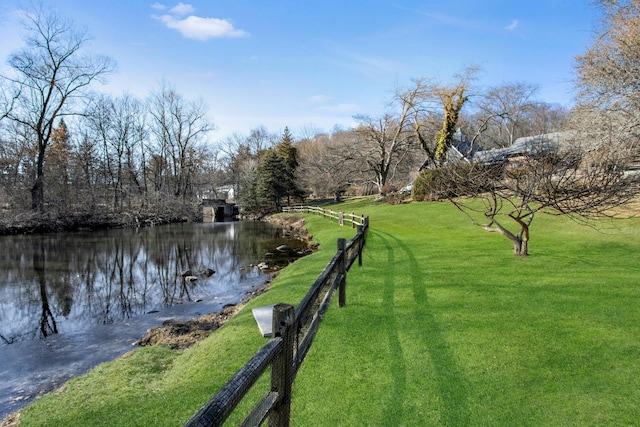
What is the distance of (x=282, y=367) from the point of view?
2789 millimetres

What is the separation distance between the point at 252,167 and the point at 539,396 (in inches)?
1951

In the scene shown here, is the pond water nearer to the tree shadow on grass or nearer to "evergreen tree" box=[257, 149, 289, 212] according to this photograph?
the tree shadow on grass

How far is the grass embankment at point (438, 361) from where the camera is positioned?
144 inches

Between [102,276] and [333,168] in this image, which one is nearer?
[102,276]

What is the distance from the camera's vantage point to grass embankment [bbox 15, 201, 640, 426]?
367 cm

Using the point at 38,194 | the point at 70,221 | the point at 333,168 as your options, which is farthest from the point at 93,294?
the point at 333,168

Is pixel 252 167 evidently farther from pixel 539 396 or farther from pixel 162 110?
pixel 539 396

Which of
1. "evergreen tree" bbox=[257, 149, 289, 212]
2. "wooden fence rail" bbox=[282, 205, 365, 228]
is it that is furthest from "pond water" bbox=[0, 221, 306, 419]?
"evergreen tree" bbox=[257, 149, 289, 212]

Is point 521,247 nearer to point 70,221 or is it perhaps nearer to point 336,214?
point 336,214

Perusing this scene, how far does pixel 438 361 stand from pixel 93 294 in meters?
10.6

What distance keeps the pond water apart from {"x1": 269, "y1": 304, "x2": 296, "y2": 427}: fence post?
442 centimetres

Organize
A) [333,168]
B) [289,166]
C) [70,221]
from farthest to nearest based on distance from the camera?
[289,166]
[333,168]
[70,221]

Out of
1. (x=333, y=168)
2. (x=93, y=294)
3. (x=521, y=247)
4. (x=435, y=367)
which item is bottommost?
(x=93, y=294)

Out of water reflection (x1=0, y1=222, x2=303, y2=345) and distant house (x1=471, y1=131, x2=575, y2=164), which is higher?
distant house (x1=471, y1=131, x2=575, y2=164)
